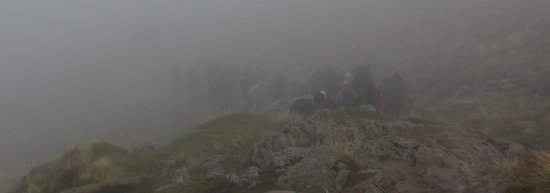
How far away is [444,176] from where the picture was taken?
20.7 ft

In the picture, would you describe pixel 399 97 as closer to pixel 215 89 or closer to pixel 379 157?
pixel 379 157

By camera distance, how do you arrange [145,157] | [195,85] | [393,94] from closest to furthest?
[145,157], [393,94], [195,85]

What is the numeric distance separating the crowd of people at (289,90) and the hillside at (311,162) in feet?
35.1

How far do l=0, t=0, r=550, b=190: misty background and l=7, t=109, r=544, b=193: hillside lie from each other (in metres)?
3.92

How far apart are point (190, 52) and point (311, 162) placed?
73.2 meters

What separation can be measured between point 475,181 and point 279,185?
3028 millimetres

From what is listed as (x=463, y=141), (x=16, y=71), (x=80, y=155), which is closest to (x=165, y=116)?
(x=80, y=155)

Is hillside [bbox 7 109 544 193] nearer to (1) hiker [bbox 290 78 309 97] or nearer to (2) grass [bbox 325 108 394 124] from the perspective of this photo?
(2) grass [bbox 325 108 394 124]

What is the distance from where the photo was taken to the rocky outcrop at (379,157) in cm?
584

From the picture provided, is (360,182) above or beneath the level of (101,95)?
above

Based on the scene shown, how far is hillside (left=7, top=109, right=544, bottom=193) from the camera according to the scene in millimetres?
6039

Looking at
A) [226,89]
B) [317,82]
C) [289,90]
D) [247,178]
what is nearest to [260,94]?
[289,90]

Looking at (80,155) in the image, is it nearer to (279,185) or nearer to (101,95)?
(279,185)

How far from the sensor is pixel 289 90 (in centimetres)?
3847
